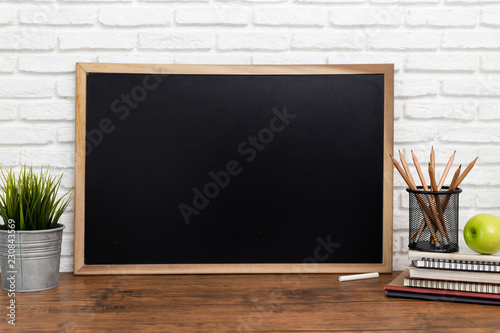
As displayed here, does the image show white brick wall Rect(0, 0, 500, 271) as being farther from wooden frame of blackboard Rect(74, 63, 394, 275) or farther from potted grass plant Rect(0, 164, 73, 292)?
potted grass plant Rect(0, 164, 73, 292)

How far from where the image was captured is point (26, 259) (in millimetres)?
1261

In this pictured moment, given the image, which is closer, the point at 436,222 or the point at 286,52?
the point at 436,222

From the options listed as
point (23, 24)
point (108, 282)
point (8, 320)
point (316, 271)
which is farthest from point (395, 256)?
point (23, 24)

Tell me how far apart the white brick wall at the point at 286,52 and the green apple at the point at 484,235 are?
0.33 metres

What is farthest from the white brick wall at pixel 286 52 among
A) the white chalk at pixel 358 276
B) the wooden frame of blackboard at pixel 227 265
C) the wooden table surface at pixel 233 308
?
the wooden table surface at pixel 233 308

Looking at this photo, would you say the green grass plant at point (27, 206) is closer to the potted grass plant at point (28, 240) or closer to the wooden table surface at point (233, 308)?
the potted grass plant at point (28, 240)

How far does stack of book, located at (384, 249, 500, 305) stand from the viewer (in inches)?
46.3

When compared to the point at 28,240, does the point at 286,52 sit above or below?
above

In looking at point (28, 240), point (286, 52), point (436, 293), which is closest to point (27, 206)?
point (28, 240)

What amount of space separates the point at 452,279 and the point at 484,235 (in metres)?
0.13

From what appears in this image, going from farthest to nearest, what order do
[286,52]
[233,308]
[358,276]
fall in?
[286,52] < [358,276] < [233,308]

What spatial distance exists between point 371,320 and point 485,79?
900mm

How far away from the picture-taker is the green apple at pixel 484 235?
3.91 ft

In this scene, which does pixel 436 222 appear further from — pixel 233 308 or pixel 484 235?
pixel 233 308
